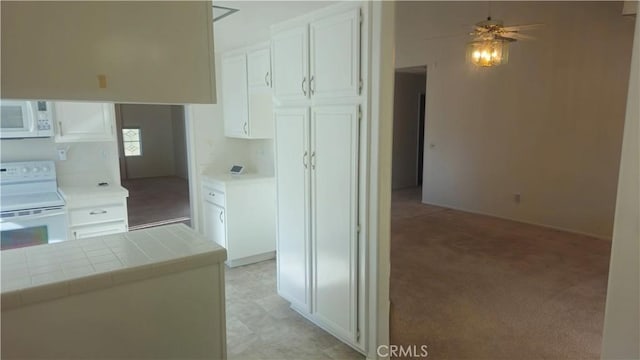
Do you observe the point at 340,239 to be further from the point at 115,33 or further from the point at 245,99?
the point at 245,99

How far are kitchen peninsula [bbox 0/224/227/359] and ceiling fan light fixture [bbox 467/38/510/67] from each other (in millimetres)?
3793

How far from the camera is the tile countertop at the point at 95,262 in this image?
136 cm

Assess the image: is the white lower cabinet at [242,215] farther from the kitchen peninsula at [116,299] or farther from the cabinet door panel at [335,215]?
the kitchen peninsula at [116,299]

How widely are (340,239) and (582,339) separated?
183 centimetres

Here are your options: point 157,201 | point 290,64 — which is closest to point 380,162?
point 290,64

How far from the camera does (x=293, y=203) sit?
3.08 meters

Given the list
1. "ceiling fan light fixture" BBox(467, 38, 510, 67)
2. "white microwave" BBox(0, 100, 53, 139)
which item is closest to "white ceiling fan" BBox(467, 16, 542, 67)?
"ceiling fan light fixture" BBox(467, 38, 510, 67)

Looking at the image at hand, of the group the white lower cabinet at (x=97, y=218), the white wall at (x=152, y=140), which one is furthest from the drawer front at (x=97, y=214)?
the white wall at (x=152, y=140)

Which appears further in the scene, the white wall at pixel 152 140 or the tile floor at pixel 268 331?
the white wall at pixel 152 140

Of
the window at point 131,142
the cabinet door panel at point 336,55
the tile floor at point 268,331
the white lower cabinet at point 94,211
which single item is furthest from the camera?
the window at point 131,142

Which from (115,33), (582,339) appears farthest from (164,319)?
(582,339)

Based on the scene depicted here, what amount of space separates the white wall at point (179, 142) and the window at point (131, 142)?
0.88 meters

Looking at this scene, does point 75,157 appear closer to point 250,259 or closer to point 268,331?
point 250,259

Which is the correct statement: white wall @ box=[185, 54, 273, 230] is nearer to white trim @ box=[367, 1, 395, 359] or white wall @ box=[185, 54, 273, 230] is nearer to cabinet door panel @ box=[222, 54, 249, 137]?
cabinet door panel @ box=[222, 54, 249, 137]
